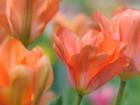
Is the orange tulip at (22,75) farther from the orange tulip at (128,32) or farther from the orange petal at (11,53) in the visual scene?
the orange tulip at (128,32)

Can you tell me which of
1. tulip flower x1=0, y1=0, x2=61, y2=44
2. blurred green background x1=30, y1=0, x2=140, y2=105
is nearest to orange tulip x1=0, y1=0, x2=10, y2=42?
tulip flower x1=0, y1=0, x2=61, y2=44

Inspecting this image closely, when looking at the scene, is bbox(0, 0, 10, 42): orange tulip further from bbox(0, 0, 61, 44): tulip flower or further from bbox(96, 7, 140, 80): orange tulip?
bbox(96, 7, 140, 80): orange tulip

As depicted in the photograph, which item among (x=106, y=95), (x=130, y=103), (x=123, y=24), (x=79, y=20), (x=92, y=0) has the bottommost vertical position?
(x=92, y=0)

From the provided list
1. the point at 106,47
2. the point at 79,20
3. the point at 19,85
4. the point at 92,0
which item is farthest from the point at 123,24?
the point at 92,0

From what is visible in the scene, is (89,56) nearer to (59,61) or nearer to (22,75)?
(22,75)

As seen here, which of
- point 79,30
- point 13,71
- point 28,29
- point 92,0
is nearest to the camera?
point 13,71

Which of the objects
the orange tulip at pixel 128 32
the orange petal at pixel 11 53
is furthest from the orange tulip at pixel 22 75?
the orange tulip at pixel 128 32

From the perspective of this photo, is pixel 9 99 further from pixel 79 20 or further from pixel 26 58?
pixel 79 20
